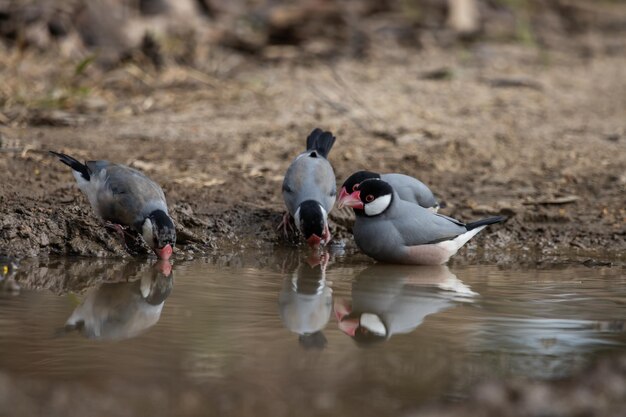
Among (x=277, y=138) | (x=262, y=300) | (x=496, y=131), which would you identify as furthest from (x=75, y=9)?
(x=262, y=300)

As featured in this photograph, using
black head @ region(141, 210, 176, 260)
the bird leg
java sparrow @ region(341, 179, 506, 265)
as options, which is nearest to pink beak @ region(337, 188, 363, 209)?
java sparrow @ region(341, 179, 506, 265)

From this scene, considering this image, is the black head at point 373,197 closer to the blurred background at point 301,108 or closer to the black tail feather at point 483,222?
the black tail feather at point 483,222

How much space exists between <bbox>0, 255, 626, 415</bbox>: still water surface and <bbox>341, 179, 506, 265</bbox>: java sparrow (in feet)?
0.34

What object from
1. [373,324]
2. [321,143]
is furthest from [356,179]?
[373,324]

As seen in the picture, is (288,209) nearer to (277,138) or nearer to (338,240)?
(338,240)

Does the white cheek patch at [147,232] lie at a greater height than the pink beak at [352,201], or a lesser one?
lesser

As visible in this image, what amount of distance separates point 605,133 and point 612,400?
20.6 ft

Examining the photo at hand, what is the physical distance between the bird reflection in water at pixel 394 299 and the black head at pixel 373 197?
36cm

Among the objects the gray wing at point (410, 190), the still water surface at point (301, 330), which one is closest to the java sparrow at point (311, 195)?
the still water surface at point (301, 330)

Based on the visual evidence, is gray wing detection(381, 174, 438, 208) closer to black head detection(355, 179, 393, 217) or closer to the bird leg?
black head detection(355, 179, 393, 217)

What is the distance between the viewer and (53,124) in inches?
Answer: 361

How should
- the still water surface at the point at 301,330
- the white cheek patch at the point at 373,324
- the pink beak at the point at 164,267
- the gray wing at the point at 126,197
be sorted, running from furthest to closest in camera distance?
the gray wing at the point at 126,197 < the pink beak at the point at 164,267 < the white cheek patch at the point at 373,324 < the still water surface at the point at 301,330

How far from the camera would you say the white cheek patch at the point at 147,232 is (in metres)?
6.55

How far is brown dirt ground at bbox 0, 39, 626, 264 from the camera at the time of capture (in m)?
7.32
